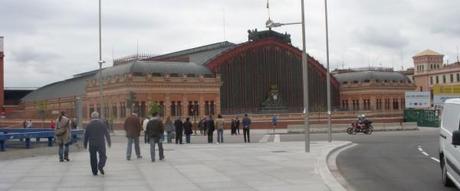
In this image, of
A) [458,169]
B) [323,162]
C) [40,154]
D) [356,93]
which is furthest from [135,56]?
[458,169]

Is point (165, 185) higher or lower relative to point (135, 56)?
lower

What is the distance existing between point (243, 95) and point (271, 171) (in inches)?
3136

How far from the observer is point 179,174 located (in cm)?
1759

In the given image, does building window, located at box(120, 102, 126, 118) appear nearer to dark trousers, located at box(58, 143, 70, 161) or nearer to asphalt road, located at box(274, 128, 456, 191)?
asphalt road, located at box(274, 128, 456, 191)

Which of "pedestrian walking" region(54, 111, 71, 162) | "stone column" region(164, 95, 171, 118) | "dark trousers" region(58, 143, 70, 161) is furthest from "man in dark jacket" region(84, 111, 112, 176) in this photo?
"stone column" region(164, 95, 171, 118)

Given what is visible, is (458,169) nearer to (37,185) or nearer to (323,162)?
(323,162)

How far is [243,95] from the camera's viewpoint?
97625 millimetres

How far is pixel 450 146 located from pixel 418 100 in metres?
72.3

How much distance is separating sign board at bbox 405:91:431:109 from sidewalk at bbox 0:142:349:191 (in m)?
62.3

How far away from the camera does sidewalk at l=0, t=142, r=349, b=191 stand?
14.9 meters

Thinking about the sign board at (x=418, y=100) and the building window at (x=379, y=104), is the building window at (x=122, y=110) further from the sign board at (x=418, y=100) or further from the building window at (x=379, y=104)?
the building window at (x=379, y=104)

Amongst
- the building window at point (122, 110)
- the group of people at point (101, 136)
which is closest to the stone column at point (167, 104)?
the building window at point (122, 110)

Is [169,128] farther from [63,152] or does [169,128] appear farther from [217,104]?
[217,104]

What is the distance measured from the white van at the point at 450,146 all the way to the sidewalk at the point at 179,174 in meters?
2.55
